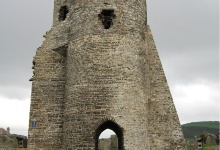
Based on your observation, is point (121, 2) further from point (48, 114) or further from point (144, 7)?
point (48, 114)

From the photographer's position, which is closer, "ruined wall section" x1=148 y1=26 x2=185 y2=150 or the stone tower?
the stone tower

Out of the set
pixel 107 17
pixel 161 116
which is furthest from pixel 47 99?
pixel 161 116

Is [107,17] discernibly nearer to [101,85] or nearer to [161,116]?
[101,85]

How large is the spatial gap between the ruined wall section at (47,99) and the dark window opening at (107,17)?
277cm

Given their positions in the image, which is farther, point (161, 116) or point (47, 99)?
point (47, 99)

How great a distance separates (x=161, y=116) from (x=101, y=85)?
329 cm

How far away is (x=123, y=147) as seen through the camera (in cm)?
1198

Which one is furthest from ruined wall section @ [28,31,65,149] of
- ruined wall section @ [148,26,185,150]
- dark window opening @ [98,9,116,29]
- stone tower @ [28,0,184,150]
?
ruined wall section @ [148,26,185,150]

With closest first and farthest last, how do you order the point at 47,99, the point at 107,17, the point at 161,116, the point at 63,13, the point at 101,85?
the point at 101,85 < the point at 107,17 < the point at 161,116 < the point at 47,99 < the point at 63,13

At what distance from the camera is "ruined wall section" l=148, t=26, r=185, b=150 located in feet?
44.9

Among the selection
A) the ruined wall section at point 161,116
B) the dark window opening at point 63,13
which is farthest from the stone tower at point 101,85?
the dark window opening at point 63,13

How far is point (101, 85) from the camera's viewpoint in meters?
12.6

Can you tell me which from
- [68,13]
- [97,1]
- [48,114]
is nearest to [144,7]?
→ [97,1]

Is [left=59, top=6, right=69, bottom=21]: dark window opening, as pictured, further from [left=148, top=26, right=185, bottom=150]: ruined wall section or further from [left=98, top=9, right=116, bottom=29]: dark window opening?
[left=148, top=26, right=185, bottom=150]: ruined wall section
